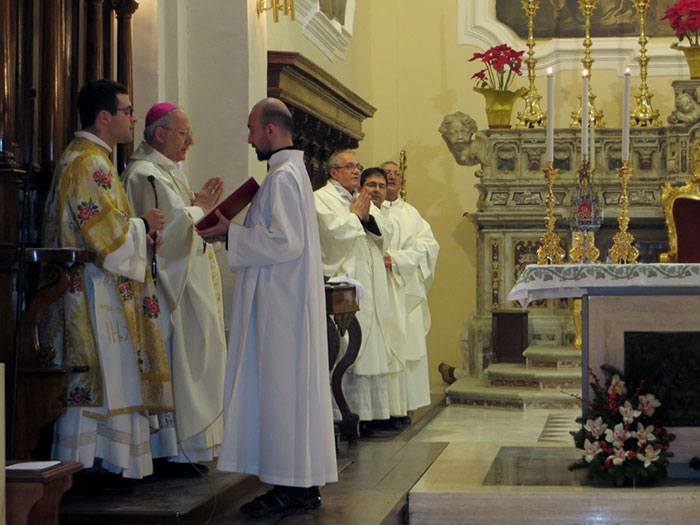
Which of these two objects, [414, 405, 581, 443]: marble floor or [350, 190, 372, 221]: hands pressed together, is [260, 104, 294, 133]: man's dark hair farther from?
[414, 405, 581, 443]: marble floor

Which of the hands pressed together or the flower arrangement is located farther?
the hands pressed together

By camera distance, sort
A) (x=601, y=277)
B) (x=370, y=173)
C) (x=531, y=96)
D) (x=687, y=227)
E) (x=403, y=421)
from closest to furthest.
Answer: (x=601, y=277) < (x=370, y=173) < (x=403, y=421) < (x=687, y=227) < (x=531, y=96)

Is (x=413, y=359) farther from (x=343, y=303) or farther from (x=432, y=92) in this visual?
(x=432, y=92)

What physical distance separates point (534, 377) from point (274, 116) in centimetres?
533

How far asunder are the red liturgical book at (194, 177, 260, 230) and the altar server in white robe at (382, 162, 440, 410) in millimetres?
3432

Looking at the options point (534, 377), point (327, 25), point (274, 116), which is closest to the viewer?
point (274, 116)

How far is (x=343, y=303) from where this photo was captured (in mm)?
5762

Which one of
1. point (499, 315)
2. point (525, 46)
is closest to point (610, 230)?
point (499, 315)

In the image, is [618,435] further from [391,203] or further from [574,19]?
[574,19]

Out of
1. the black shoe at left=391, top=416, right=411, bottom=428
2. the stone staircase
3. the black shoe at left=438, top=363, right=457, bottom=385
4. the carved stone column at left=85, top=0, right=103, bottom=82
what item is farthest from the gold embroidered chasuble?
the black shoe at left=438, top=363, right=457, bottom=385

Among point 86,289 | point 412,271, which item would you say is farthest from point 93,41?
point 412,271

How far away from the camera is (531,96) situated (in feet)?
35.1

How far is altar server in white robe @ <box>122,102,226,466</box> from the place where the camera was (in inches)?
182

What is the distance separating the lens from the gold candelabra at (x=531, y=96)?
10555mm
